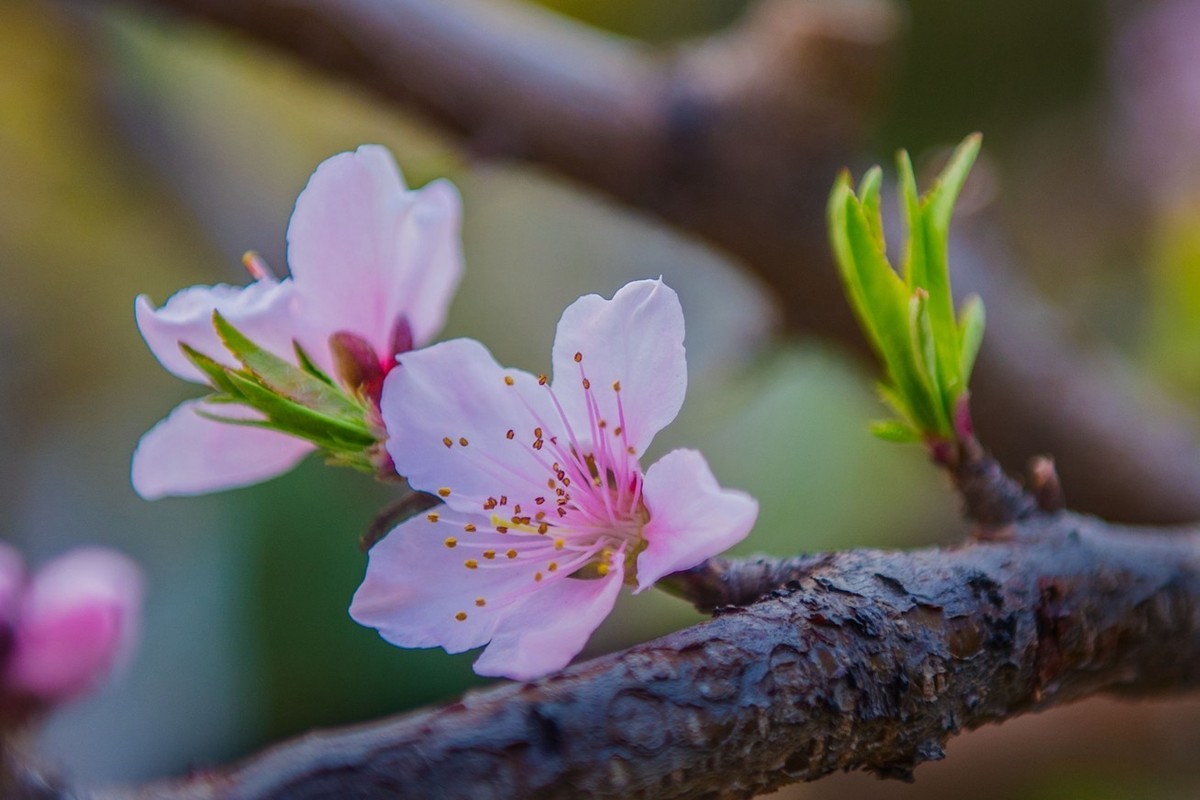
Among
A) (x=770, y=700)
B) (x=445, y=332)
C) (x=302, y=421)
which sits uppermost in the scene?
(x=445, y=332)

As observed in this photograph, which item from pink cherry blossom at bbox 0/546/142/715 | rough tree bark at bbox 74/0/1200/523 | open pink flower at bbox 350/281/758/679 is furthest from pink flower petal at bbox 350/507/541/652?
rough tree bark at bbox 74/0/1200/523

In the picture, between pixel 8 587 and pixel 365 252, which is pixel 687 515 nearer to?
pixel 365 252

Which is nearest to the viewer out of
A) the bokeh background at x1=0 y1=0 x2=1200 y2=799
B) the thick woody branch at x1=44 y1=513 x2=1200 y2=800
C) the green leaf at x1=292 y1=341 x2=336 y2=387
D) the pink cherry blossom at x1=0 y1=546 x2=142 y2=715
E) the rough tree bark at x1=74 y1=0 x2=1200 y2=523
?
the thick woody branch at x1=44 y1=513 x2=1200 y2=800

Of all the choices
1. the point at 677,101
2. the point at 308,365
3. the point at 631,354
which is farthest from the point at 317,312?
the point at 677,101

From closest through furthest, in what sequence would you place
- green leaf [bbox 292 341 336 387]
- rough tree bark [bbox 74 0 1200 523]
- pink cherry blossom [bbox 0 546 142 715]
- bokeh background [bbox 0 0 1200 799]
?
green leaf [bbox 292 341 336 387] → pink cherry blossom [bbox 0 546 142 715] → rough tree bark [bbox 74 0 1200 523] → bokeh background [bbox 0 0 1200 799]

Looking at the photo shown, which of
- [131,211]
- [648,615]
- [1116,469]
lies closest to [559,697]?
[1116,469]

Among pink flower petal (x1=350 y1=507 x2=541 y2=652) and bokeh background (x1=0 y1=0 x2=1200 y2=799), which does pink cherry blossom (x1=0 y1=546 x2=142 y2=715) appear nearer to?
pink flower petal (x1=350 y1=507 x2=541 y2=652)
